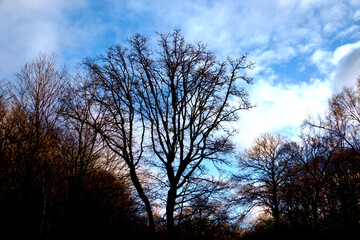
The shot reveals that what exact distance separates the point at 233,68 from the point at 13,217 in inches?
440

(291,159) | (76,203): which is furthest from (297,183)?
(76,203)

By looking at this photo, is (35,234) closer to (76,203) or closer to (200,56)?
(76,203)

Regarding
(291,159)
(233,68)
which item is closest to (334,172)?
(291,159)

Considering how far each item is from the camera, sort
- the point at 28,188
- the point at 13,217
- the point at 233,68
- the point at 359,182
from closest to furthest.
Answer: the point at 13,217 < the point at 28,188 < the point at 233,68 < the point at 359,182

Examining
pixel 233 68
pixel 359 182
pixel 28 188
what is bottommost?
pixel 28 188

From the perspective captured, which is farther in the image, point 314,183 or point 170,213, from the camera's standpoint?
point 314,183

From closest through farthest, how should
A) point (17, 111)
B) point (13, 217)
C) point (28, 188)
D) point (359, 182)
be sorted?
point (13, 217) → point (28, 188) → point (17, 111) → point (359, 182)

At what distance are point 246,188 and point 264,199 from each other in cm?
182

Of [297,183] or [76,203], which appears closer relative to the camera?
[76,203]

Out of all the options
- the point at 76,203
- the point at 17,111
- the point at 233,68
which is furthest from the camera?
the point at 17,111

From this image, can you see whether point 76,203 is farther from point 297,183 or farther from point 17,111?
point 297,183

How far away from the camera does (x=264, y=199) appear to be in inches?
875

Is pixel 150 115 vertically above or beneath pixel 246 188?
above

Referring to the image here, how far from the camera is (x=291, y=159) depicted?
22.3 meters
